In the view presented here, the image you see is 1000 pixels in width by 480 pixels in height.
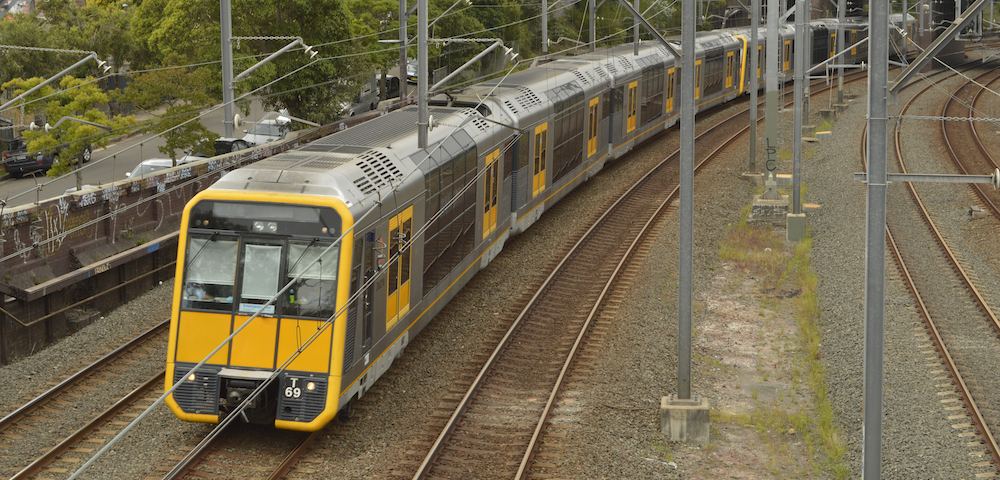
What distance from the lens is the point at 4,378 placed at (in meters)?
14.8

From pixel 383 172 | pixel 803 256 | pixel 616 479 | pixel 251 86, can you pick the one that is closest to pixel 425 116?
pixel 383 172

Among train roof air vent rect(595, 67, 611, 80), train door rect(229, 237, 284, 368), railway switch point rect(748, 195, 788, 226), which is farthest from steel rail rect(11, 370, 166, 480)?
train roof air vent rect(595, 67, 611, 80)

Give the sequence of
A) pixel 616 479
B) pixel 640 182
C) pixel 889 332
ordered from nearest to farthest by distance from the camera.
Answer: pixel 616 479 → pixel 889 332 → pixel 640 182

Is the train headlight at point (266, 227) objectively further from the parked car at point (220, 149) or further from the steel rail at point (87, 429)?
the parked car at point (220, 149)

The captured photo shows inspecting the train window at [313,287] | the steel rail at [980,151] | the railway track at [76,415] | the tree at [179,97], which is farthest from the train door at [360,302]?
the tree at [179,97]

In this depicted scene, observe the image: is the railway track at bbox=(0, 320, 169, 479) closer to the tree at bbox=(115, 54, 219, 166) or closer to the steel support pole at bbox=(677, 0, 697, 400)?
the steel support pole at bbox=(677, 0, 697, 400)

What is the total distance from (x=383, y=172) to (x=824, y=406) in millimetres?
6575

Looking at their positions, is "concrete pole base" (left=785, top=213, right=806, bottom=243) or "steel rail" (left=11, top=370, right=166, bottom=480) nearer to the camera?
"steel rail" (left=11, top=370, right=166, bottom=480)

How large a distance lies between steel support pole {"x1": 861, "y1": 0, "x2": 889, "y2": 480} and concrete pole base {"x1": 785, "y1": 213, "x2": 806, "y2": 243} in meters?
14.3

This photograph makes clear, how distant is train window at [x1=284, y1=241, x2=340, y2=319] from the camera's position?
1180cm

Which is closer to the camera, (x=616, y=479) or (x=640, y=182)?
(x=616, y=479)

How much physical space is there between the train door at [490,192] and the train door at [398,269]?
453 cm

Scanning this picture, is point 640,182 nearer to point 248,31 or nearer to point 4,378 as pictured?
point 248,31

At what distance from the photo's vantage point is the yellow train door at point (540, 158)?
72.8 feet
